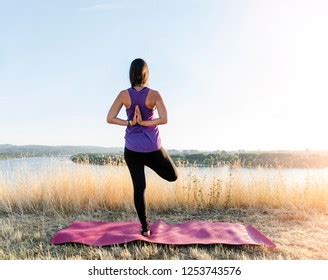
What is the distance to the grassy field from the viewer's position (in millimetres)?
5255

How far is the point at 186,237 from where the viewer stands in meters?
4.48

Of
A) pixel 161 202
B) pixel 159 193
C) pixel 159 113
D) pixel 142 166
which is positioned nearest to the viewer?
pixel 159 113

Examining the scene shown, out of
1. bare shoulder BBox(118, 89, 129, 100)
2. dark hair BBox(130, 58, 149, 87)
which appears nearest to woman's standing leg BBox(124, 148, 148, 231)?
bare shoulder BBox(118, 89, 129, 100)

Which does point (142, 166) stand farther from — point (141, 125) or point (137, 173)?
point (141, 125)

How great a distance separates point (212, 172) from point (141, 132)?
3.20 m

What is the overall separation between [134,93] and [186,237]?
139cm

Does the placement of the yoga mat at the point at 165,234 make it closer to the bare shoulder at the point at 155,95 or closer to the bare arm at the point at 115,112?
the bare arm at the point at 115,112

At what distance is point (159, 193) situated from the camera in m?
6.58

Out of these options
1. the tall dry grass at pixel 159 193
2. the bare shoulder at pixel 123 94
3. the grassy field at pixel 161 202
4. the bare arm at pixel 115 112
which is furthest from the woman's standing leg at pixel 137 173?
the tall dry grass at pixel 159 193

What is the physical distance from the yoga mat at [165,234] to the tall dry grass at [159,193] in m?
1.33

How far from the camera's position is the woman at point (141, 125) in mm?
4156

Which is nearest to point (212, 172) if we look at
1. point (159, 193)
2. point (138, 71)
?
point (159, 193)
